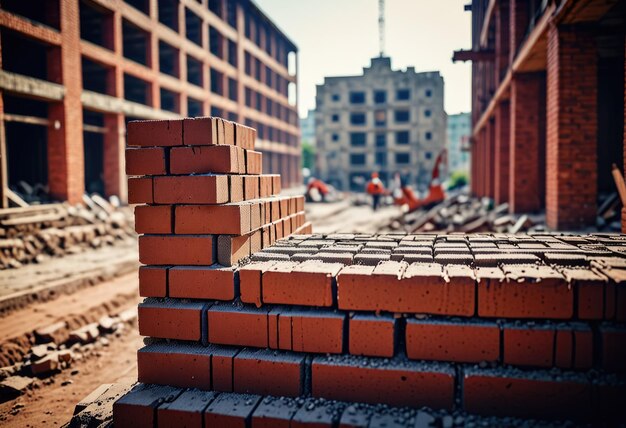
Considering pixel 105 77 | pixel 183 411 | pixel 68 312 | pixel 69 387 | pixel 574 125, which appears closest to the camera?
pixel 183 411

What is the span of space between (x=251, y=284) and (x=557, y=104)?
624cm

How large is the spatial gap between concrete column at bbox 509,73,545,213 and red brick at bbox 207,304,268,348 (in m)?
9.03

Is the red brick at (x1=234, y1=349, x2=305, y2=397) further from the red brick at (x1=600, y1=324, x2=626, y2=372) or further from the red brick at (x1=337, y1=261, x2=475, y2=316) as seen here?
the red brick at (x1=600, y1=324, x2=626, y2=372)

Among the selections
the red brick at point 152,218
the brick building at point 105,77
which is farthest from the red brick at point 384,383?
the brick building at point 105,77

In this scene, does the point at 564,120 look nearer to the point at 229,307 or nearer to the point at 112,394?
the point at 229,307

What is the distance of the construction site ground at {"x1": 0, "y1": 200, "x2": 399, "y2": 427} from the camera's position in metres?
3.76

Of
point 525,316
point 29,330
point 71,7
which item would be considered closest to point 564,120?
point 525,316

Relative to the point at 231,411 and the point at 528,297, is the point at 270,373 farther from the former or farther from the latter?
the point at 528,297

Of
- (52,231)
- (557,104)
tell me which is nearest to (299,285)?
(557,104)

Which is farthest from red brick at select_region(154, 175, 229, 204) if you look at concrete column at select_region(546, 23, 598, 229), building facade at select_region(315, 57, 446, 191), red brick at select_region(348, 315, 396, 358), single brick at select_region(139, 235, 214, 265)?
building facade at select_region(315, 57, 446, 191)

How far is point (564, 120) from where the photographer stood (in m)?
6.40

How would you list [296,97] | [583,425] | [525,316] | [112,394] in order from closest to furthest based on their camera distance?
[583,425], [525,316], [112,394], [296,97]

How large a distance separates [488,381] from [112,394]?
2.12m

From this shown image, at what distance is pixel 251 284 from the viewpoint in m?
2.21
